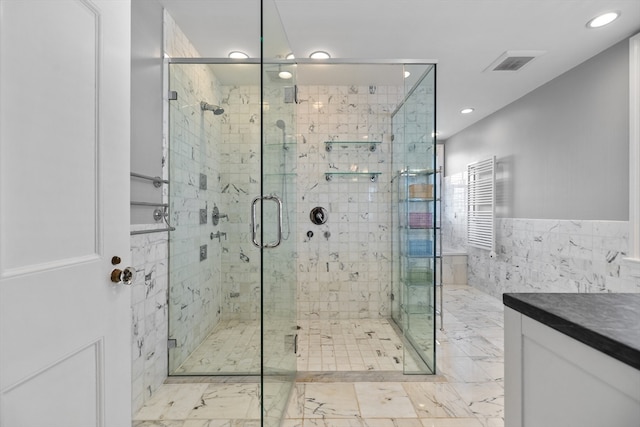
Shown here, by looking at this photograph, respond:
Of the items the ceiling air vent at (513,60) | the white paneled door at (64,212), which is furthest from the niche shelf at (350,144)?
the white paneled door at (64,212)

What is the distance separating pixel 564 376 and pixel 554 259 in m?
3.40

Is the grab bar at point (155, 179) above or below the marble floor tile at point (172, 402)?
above

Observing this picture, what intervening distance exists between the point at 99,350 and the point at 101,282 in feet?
0.63

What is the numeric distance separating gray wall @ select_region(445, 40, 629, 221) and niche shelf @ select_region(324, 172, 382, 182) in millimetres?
1774

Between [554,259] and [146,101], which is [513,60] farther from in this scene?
[146,101]

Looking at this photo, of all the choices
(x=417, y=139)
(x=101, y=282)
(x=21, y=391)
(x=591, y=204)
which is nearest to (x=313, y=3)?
(x=417, y=139)

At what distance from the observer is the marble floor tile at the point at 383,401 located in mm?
1917

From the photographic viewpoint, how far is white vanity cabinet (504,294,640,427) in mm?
600

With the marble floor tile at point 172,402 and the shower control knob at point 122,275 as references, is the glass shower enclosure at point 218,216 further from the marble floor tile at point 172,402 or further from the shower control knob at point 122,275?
the shower control knob at point 122,275

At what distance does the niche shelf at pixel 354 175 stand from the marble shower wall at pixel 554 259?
6.25ft

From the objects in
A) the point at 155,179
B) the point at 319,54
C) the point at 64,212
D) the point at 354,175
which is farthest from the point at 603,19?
the point at 64,212

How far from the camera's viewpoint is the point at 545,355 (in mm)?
797

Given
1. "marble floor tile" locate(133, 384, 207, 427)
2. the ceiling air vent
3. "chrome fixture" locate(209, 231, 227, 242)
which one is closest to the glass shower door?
"chrome fixture" locate(209, 231, 227, 242)

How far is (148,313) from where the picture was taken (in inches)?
81.8
